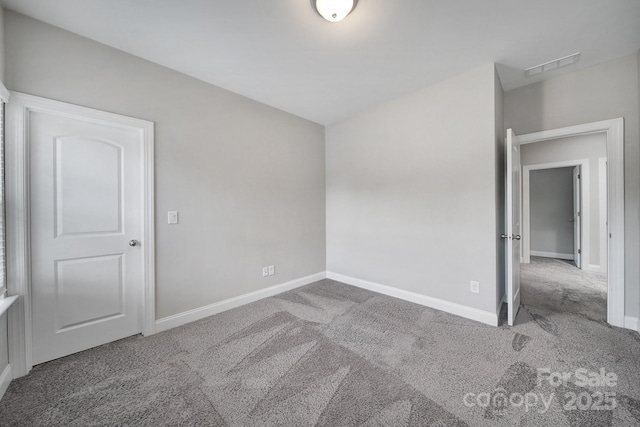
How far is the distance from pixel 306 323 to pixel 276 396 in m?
0.98

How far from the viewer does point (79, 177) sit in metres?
1.99

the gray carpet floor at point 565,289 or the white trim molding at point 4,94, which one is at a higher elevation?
the white trim molding at point 4,94

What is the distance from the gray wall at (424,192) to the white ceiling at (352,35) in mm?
395

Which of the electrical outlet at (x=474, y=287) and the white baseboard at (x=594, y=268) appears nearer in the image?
the electrical outlet at (x=474, y=287)

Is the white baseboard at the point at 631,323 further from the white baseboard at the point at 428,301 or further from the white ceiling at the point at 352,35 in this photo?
the white ceiling at the point at 352,35

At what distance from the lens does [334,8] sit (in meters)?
1.67

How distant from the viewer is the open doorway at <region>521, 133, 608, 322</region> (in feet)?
10.7

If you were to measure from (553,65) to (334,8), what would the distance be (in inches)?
92.4

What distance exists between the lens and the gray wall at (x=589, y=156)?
4.24m

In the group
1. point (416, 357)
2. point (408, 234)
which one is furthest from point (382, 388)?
point (408, 234)

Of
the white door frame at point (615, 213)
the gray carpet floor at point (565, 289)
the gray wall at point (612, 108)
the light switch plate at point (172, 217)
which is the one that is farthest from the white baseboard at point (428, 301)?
the light switch plate at point (172, 217)

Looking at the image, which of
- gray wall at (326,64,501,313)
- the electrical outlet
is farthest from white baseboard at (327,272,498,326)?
the electrical outlet

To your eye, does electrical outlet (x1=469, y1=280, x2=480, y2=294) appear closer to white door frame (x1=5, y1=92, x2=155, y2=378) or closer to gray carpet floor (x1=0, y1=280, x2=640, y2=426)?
gray carpet floor (x1=0, y1=280, x2=640, y2=426)

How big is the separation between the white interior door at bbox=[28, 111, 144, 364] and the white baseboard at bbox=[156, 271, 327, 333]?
24 cm
